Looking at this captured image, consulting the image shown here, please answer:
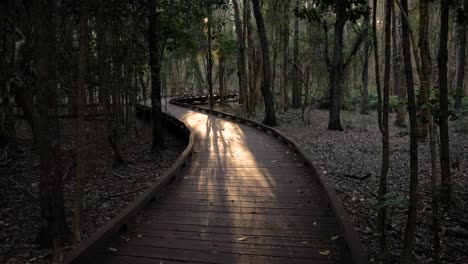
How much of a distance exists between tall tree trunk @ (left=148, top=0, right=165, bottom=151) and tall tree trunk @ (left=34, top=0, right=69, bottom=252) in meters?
6.49

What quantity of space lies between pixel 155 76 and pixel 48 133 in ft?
23.2

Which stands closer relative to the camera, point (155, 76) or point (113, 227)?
point (113, 227)

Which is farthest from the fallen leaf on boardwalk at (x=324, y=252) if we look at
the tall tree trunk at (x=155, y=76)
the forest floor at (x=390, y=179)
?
the tall tree trunk at (x=155, y=76)

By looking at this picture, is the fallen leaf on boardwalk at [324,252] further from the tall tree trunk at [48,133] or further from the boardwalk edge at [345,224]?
the tall tree trunk at [48,133]

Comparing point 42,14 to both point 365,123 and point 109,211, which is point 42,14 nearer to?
point 109,211

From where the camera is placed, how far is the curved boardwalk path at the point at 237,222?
4.16 m

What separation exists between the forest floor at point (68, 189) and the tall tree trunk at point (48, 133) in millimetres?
335

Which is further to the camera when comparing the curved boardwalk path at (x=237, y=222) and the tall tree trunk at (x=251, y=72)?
the tall tree trunk at (x=251, y=72)

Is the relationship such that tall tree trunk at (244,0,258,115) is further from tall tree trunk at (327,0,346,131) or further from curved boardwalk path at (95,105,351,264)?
curved boardwalk path at (95,105,351,264)

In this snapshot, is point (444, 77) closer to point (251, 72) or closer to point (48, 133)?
point (48, 133)

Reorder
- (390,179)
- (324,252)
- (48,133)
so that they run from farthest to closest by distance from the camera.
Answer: (390,179)
(48,133)
(324,252)

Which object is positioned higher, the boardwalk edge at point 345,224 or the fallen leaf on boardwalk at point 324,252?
the boardwalk edge at point 345,224

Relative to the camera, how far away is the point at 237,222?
5145mm

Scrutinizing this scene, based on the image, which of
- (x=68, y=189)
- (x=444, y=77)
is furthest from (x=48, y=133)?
(x=444, y=77)
